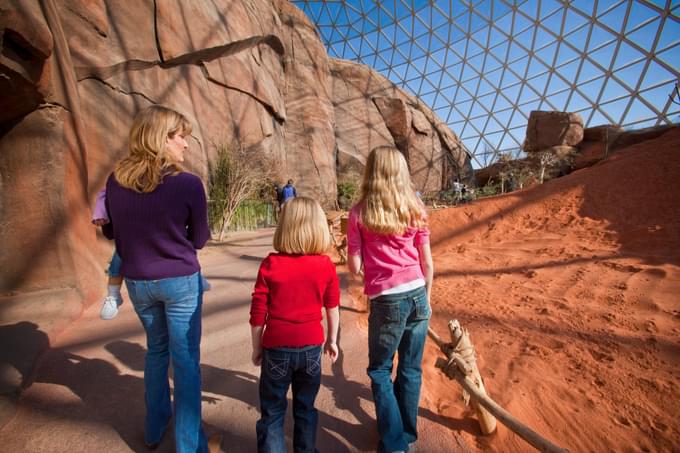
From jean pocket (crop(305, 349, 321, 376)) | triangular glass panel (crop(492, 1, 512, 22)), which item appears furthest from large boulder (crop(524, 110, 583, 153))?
jean pocket (crop(305, 349, 321, 376))

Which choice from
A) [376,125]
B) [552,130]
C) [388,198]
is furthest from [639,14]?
[388,198]

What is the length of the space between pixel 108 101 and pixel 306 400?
680 centimetres

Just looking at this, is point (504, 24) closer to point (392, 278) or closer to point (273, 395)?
point (392, 278)

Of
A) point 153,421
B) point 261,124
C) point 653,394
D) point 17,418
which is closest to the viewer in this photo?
point 153,421

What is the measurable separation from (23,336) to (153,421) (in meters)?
1.90

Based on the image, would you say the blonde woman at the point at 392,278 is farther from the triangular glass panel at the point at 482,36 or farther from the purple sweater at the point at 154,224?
the triangular glass panel at the point at 482,36

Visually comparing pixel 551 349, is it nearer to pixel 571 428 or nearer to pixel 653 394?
pixel 653 394

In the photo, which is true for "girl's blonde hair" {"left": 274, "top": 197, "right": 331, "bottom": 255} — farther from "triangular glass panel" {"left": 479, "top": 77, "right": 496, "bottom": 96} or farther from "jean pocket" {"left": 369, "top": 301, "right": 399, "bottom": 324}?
"triangular glass panel" {"left": 479, "top": 77, "right": 496, "bottom": 96}

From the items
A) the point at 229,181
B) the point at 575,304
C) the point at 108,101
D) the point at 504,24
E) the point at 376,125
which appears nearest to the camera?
the point at 575,304

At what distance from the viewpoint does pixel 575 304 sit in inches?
142

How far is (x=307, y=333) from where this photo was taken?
1.30 metres

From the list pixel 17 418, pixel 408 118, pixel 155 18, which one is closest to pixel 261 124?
pixel 155 18

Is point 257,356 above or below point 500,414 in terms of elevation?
above

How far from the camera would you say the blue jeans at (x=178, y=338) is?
1.33 meters
